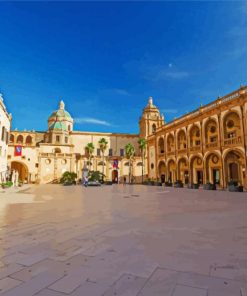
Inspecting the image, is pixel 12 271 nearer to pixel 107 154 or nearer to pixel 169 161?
pixel 169 161

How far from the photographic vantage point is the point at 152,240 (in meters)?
4.95

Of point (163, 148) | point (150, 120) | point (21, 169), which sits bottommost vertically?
point (21, 169)

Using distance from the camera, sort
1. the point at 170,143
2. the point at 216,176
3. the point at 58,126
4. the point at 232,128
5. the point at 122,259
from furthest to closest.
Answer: the point at 58,126
the point at 170,143
the point at 216,176
the point at 232,128
the point at 122,259

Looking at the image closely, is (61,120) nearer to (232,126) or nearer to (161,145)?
(161,145)

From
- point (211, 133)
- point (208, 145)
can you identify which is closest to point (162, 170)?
point (211, 133)

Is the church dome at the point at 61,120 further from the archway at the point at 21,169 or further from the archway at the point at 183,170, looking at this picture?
the archway at the point at 183,170

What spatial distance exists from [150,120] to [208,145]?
Result: 2974 cm

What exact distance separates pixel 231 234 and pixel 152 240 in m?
2.31

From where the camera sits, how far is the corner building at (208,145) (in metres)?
25.5

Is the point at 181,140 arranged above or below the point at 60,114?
below

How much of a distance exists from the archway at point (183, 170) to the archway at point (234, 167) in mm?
7570

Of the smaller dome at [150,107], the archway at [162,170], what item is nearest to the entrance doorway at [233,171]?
the archway at [162,170]

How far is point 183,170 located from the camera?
120 feet

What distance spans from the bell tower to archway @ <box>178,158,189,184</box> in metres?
21.6
